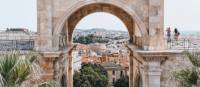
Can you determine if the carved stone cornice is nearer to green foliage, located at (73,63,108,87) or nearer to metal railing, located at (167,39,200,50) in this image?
metal railing, located at (167,39,200,50)

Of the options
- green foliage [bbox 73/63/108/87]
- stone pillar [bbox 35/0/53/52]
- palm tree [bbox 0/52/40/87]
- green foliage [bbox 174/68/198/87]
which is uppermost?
stone pillar [bbox 35/0/53/52]

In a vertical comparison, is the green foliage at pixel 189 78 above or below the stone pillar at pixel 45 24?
below

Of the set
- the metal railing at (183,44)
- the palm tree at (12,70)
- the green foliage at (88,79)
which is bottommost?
the green foliage at (88,79)

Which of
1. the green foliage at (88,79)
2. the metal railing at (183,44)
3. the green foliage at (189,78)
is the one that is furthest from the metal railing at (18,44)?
the green foliage at (88,79)

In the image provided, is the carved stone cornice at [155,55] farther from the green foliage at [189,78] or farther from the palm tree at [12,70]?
the palm tree at [12,70]

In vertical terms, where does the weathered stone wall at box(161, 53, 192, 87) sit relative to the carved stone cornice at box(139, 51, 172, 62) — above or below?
below

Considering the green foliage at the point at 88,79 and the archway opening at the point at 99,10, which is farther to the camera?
the green foliage at the point at 88,79

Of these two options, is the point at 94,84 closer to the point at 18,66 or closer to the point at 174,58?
the point at 174,58

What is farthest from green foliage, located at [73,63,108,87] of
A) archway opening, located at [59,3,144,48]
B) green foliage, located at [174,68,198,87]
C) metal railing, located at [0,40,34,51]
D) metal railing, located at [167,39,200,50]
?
green foliage, located at [174,68,198,87]

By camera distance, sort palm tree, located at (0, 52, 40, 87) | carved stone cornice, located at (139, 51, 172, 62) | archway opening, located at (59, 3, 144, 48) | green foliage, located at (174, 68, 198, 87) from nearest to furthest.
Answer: palm tree, located at (0, 52, 40, 87) < green foliage, located at (174, 68, 198, 87) < carved stone cornice, located at (139, 51, 172, 62) < archway opening, located at (59, 3, 144, 48)
